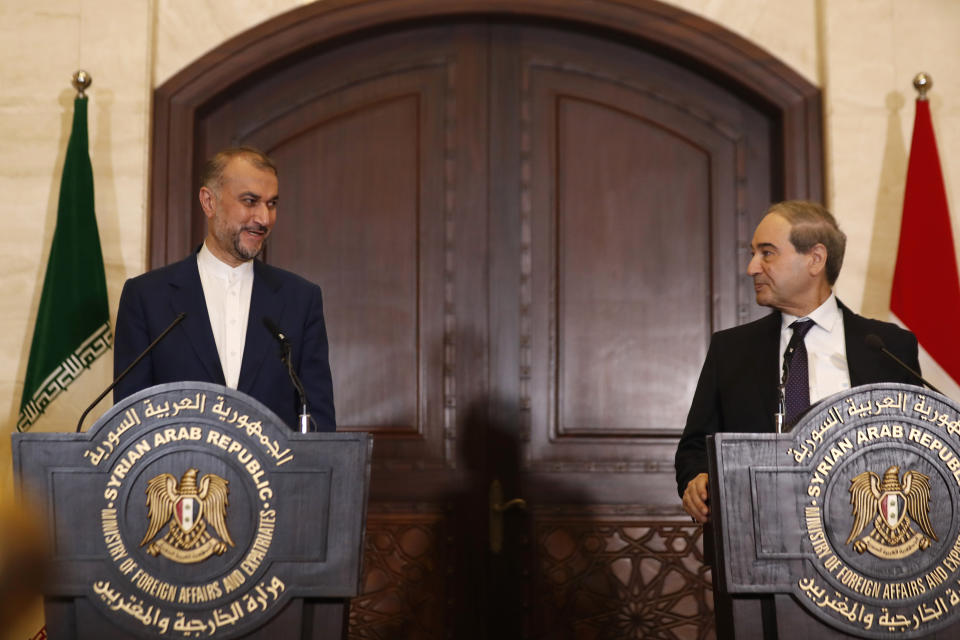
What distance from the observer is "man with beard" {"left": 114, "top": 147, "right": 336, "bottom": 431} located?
9.42 ft

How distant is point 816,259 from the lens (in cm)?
304

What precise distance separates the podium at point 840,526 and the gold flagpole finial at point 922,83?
2.42 m

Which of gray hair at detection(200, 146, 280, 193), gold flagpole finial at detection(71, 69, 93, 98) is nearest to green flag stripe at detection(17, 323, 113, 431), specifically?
gold flagpole finial at detection(71, 69, 93, 98)

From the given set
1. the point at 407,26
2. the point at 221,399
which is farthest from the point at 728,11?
the point at 221,399

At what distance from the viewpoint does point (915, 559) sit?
2184 millimetres

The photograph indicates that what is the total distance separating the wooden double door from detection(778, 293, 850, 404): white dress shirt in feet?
4.67

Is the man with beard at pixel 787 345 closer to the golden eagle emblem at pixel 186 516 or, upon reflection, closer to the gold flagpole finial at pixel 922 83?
the golden eagle emblem at pixel 186 516

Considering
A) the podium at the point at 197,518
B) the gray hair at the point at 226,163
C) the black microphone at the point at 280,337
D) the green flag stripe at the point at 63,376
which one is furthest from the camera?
the green flag stripe at the point at 63,376

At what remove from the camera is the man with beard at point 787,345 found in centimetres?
287

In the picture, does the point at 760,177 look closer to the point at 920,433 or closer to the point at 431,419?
the point at 431,419

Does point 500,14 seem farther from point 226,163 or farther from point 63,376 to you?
point 63,376

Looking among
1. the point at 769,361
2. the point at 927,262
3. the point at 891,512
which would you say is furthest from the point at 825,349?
the point at 927,262

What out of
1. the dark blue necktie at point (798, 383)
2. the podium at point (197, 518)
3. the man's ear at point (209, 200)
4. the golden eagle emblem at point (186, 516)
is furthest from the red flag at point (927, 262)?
the golden eagle emblem at point (186, 516)

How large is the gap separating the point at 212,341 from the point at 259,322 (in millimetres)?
134
